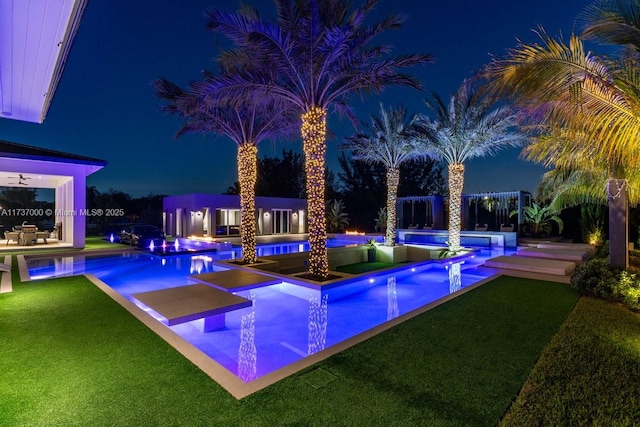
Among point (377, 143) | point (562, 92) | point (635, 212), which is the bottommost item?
point (635, 212)

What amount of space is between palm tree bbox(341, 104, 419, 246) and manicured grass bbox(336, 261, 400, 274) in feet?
8.91

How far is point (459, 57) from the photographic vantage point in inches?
726

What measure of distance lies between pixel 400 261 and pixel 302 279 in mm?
6727

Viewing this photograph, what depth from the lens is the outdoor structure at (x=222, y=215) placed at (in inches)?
915

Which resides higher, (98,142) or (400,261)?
(98,142)

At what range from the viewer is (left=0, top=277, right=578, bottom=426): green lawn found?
2.88 meters

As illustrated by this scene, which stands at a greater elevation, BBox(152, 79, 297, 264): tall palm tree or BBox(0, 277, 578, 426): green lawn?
BBox(152, 79, 297, 264): tall palm tree

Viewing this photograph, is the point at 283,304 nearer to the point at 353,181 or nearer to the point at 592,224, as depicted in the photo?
the point at 592,224

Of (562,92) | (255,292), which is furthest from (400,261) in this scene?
(562,92)

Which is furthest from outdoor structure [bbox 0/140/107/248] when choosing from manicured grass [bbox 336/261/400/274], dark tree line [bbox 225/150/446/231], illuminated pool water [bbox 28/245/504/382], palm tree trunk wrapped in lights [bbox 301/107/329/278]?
dark tree line [bbox 225/150/446/231]

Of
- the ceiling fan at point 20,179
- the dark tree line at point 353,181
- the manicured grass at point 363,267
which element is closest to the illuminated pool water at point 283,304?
the manicured grass at point 363,267

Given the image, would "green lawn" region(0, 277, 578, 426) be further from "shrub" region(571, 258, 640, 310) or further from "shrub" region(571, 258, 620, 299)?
"shrub" region(571, 258, 620, 299)

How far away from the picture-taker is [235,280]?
339 inches

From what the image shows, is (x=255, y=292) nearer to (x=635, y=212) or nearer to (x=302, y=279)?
(x=302, y=279)
